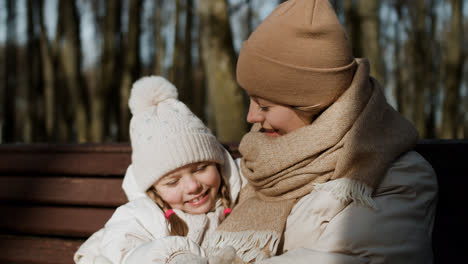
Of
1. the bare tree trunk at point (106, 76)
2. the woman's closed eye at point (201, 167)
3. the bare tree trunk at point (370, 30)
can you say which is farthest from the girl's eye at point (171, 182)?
the bare tree trunk at point (106, 76)

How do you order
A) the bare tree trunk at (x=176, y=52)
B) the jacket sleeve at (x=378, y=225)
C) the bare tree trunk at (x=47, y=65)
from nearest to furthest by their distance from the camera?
1. the jacket sleeve at (x=378, y=225)
2. the bare tree trunk at (x=47, y=65)
3. the bare tree trunk at (x=176, y=52)

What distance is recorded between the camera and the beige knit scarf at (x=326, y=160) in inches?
67.1

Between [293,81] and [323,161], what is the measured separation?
0.35m

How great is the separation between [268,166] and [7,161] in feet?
6.45

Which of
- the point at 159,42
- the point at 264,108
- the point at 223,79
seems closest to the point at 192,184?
the point at 264,108

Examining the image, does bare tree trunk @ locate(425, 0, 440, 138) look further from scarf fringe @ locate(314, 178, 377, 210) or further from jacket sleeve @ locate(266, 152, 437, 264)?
scarf fringe @ locate(314, 178, 377, 210)

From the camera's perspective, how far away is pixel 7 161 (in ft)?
9.67

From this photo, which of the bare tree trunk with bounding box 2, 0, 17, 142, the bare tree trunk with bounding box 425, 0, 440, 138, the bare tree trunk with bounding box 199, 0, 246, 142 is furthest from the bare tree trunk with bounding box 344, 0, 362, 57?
the bare tree trunk with bounding box 2, 0, 17, 142

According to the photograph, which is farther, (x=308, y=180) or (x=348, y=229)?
(x=308, y=180)

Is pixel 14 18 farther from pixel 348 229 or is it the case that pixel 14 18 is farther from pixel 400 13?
pixel 348 229

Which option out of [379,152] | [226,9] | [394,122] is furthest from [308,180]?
[226,9]

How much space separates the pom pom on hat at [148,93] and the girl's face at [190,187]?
430 mm

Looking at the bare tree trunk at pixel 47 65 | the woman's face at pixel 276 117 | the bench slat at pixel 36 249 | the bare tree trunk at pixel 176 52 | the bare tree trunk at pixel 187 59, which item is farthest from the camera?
the bare tree trunk at pixel 187 59

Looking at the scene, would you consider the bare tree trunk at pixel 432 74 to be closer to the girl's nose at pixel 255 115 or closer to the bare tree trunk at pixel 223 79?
the bare tree trunk at pixel 223 79
